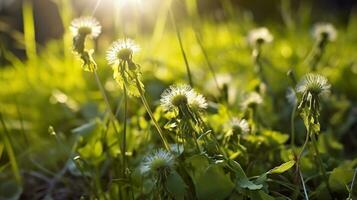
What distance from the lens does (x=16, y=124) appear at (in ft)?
6.63

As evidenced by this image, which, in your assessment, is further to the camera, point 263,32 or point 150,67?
point 150,67

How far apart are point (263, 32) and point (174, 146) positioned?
63 cm

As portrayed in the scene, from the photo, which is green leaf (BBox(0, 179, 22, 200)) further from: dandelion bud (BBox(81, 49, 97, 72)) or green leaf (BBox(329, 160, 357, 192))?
green leaf (BBox(329, 160, 357, 192))

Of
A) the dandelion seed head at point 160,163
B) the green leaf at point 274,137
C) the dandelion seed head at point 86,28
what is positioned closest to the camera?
the dandelion seed head at point 160,163

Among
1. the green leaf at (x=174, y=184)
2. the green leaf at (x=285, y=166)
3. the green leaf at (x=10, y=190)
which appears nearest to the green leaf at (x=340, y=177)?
the green leaf at (x=285, y=166)

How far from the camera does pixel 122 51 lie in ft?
3.12

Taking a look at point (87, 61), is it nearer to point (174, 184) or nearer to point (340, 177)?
point (174, 184)

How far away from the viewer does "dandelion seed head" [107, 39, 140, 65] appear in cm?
95

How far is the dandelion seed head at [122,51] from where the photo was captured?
0.95 m

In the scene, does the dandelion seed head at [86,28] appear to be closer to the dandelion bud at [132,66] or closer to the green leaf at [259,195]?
the dandelion bud at [132,66]

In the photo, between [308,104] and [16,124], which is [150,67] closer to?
[16,124]

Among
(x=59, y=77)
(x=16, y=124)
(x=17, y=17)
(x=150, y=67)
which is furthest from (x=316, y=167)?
(x=17, y=17)

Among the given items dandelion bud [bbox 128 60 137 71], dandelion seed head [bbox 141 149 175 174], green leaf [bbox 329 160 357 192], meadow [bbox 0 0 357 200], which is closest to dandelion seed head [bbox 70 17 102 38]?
meadow [bbox 0 0 357 200]

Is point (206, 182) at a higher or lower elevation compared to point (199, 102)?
lower
